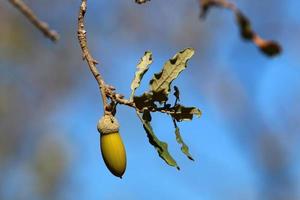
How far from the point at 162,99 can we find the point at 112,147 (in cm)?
16

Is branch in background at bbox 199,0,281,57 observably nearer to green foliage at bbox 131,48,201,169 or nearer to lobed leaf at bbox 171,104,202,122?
green foliage at bbox 131,48,201,169

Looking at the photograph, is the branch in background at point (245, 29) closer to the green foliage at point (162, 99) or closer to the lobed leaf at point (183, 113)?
the green foliage at point (162, 99)

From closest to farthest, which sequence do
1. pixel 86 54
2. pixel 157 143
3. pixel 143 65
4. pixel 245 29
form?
pixel 245 29
pixel 86 54
pixel 157 143
pixel 143 65

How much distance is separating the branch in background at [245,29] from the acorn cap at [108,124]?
2.24ft

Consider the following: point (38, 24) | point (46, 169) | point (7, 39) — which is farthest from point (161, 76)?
point (46, 169)

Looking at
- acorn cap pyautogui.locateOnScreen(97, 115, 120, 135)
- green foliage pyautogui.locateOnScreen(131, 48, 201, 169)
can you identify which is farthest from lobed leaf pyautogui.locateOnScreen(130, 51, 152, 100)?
acorn cap pyautogui.locateOnScreen(97, 115, 120, 135)

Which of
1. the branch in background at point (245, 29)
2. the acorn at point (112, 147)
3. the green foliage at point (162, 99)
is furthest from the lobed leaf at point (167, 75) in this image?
the branch in background at point (245, 29)

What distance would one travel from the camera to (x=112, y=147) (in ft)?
5.86

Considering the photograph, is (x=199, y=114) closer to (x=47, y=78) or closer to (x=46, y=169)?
(x=47, y=78)

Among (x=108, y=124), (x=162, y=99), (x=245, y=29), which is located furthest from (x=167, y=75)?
(x=245, y=29)

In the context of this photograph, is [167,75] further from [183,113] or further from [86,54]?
[86,54]

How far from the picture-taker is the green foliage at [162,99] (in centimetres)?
176

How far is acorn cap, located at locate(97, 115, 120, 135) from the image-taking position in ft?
5.77

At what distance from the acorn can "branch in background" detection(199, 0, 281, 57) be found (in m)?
0.70
